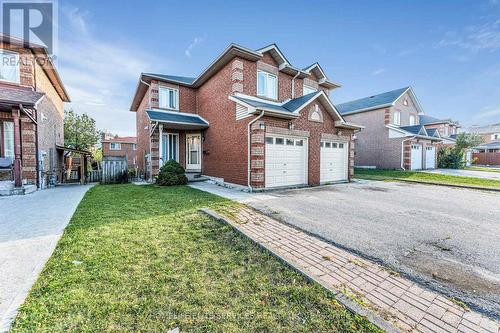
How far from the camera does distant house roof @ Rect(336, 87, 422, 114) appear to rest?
22.0 metres

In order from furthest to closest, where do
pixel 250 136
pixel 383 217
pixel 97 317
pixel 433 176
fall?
pixel 433 176 < pixel 250 136 < pixel 383 217 < pixel 97 317

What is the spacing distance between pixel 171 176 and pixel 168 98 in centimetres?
622

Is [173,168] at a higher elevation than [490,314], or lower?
higher

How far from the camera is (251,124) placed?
33.2ft

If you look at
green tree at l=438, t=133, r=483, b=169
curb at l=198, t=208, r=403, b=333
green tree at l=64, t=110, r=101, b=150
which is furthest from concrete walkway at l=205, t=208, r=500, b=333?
green tree at l=64, t=110, r=101, b=150

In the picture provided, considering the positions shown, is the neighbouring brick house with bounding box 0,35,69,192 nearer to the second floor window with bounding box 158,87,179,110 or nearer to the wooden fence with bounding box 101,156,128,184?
the wooden fence with bounding box 101,156,128,184

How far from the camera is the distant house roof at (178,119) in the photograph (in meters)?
12.7

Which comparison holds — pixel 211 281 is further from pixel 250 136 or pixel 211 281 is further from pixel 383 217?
pixel 250 136

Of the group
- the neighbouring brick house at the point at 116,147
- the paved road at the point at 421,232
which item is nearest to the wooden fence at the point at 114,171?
the paved road at the point at 421,232

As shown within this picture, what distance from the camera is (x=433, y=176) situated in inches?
633

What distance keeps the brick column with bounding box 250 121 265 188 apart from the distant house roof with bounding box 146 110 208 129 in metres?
5.22

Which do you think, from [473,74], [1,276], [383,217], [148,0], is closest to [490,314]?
[383,217]

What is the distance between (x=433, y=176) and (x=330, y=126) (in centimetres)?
1020

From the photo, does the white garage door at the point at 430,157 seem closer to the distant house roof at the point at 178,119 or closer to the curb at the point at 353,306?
the distant house roof at the point at 178,119
